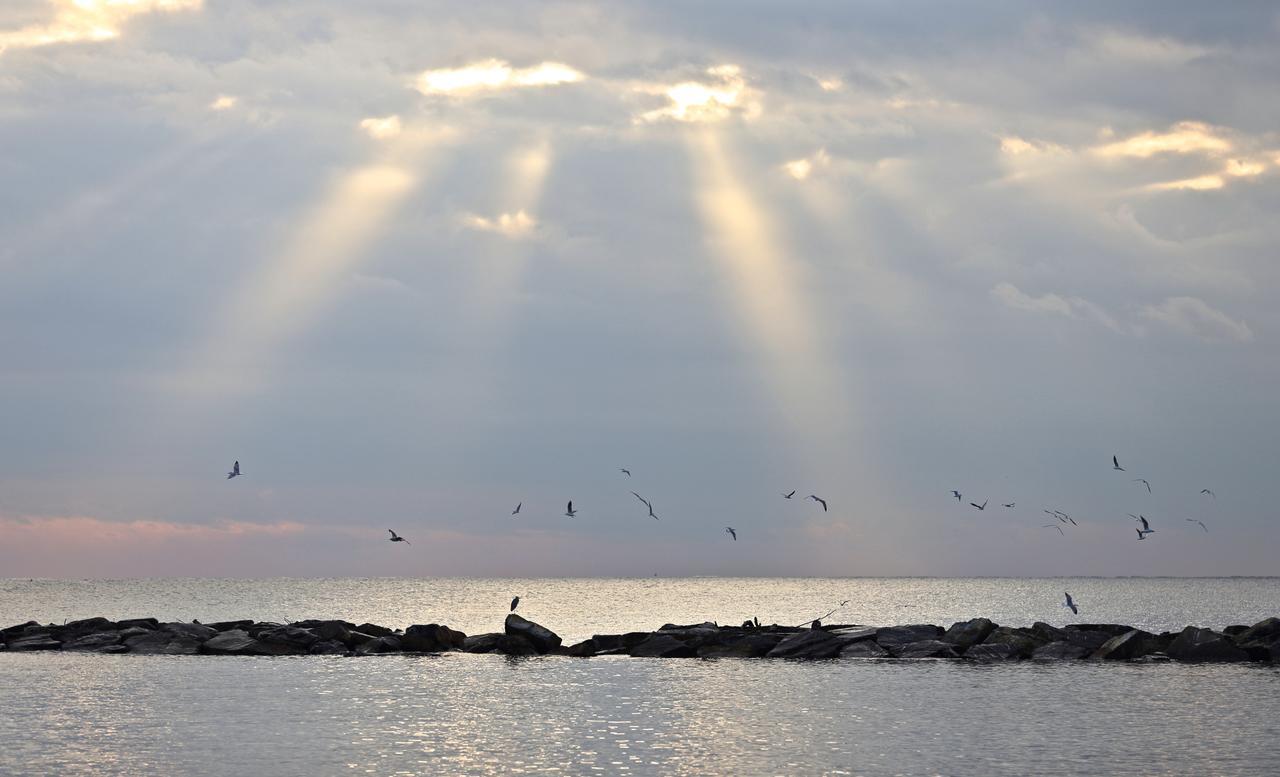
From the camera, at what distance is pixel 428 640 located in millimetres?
72875

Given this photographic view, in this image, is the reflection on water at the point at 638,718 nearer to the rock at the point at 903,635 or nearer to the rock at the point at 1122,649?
the rock at the point at 1122,649

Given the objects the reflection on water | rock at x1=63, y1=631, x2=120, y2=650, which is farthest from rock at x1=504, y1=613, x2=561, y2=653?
rock at x1=63, y1=631, x2=120, y2=650

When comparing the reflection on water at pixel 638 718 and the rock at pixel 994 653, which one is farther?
the rock at pixel 994 653

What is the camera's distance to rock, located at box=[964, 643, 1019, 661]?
64.2 m

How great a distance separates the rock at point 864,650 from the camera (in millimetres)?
67000

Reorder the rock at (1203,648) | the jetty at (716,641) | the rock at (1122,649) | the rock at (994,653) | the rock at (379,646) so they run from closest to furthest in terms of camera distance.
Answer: the rock at (1203,648) → the rock at (1122,649) → the rock at (994,653) → the jetty at (716,641) → the rock at (379,646)

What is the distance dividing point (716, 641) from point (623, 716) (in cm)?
2555

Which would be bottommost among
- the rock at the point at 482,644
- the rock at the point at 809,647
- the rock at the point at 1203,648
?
the rock at the point at 1203,648

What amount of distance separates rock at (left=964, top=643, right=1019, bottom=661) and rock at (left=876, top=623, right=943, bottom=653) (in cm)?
321

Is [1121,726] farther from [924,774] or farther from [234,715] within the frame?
[234,715]

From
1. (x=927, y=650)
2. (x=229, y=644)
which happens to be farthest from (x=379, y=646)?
(x=927, y=650)

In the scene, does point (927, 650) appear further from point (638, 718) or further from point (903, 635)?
point (638, 718)

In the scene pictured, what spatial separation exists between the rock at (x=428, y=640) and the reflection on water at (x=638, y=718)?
8852mm

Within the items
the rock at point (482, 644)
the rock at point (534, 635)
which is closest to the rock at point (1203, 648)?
the rock at point (534, 635)
